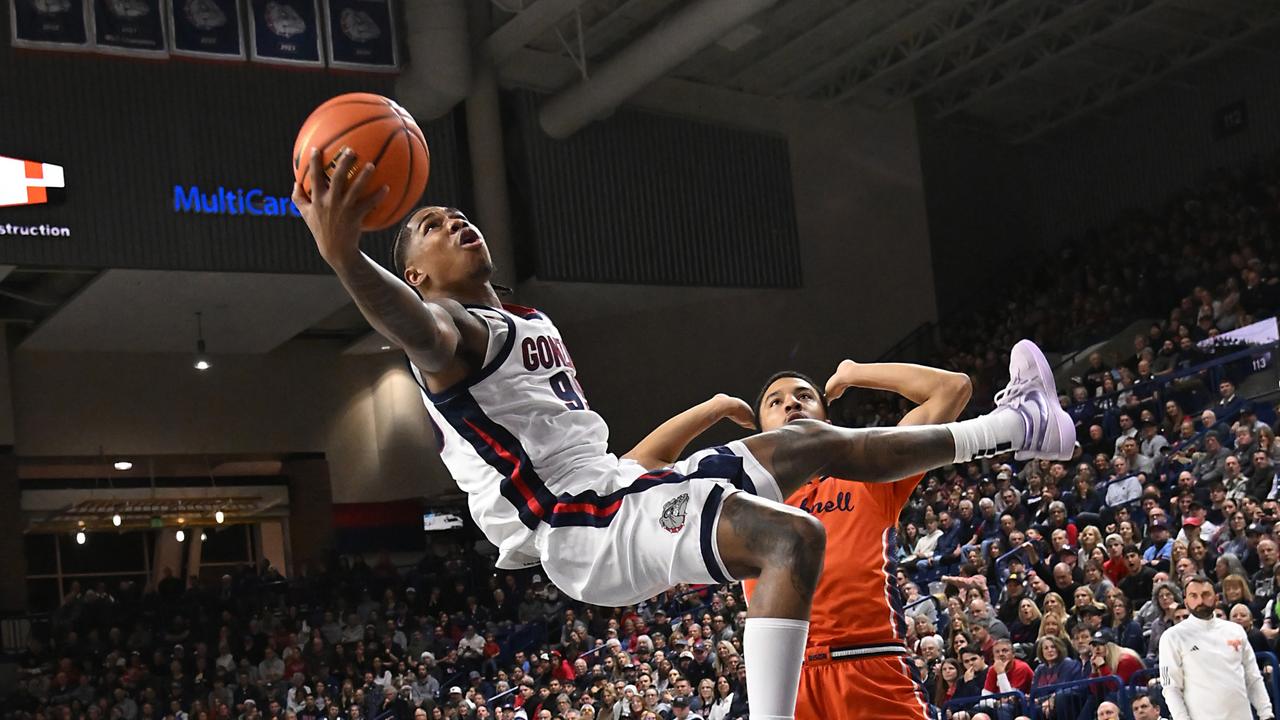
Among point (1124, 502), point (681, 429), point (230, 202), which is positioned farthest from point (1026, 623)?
point (230, 202)

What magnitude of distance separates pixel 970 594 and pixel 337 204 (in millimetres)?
9499

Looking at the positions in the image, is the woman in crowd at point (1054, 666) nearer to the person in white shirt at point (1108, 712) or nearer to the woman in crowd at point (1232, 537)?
the person in white shirt at point (1108, 712)

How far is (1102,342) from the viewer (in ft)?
72.3

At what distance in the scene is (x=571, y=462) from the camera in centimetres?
452

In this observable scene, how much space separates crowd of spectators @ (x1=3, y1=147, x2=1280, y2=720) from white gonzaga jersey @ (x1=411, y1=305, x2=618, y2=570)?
267 inches

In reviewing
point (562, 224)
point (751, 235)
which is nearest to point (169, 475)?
point (562, 224)

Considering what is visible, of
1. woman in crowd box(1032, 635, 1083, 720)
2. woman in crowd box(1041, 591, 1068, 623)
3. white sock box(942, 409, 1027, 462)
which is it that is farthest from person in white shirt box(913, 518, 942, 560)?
white sock box(942, 409, 1027, 462)

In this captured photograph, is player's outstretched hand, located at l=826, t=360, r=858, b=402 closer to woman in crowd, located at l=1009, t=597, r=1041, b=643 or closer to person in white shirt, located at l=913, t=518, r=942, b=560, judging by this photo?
woman in crowd, located at l=1009, t=597, r=1041, b=643

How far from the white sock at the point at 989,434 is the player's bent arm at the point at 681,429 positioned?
86cm

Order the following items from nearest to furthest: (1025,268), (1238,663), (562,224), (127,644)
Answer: (1238,663) → (127,644) → (562,224) → (1025,268)

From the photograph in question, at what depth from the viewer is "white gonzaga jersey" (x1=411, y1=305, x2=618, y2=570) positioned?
4.50 meters

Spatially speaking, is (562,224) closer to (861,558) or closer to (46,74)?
(46,74)

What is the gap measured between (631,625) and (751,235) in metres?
8.80

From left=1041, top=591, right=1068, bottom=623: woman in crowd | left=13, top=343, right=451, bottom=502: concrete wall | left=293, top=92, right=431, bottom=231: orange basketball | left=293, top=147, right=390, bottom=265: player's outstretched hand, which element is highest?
left=13, top=343, right=451, bottom=502: concrete wall
